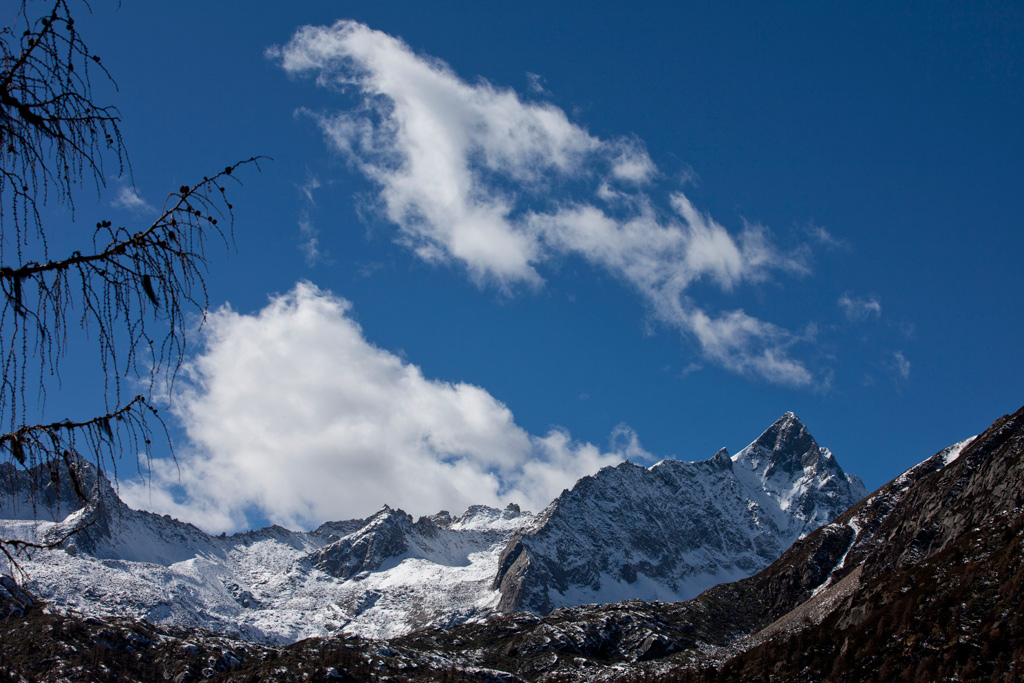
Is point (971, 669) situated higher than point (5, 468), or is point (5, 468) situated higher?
point (5, 468)

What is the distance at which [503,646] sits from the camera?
618ft

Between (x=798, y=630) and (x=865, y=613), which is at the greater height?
(x=865, y=613)

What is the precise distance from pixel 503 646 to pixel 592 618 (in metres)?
24.9

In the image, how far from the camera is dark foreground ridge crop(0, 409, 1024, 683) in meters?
60.2

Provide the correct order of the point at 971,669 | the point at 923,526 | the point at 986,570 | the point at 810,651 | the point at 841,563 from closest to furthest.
Answer: the point at 971,669 → the point at 986,570 → the point at 810,651 → the point at 923,526 → the point at 841,563

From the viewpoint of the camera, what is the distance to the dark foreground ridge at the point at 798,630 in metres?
60.2

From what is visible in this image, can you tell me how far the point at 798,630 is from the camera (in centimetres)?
11312

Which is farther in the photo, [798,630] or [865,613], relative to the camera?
[798,630]

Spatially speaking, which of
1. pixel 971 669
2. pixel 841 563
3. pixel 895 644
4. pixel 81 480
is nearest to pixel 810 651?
pixel 895 644

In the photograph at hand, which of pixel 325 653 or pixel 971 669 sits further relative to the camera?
pixel 325 653

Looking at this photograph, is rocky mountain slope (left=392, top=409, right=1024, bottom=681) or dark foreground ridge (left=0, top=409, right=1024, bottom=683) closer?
rocky mountain slope (left=392, top=409, right=1024, bottom=681)

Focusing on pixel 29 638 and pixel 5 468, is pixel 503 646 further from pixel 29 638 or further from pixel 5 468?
pixel 5 468

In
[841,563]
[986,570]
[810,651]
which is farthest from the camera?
[841,563]

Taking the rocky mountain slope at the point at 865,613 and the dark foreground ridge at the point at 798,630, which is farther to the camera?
the dark foreground ridge at the point at 798,630
